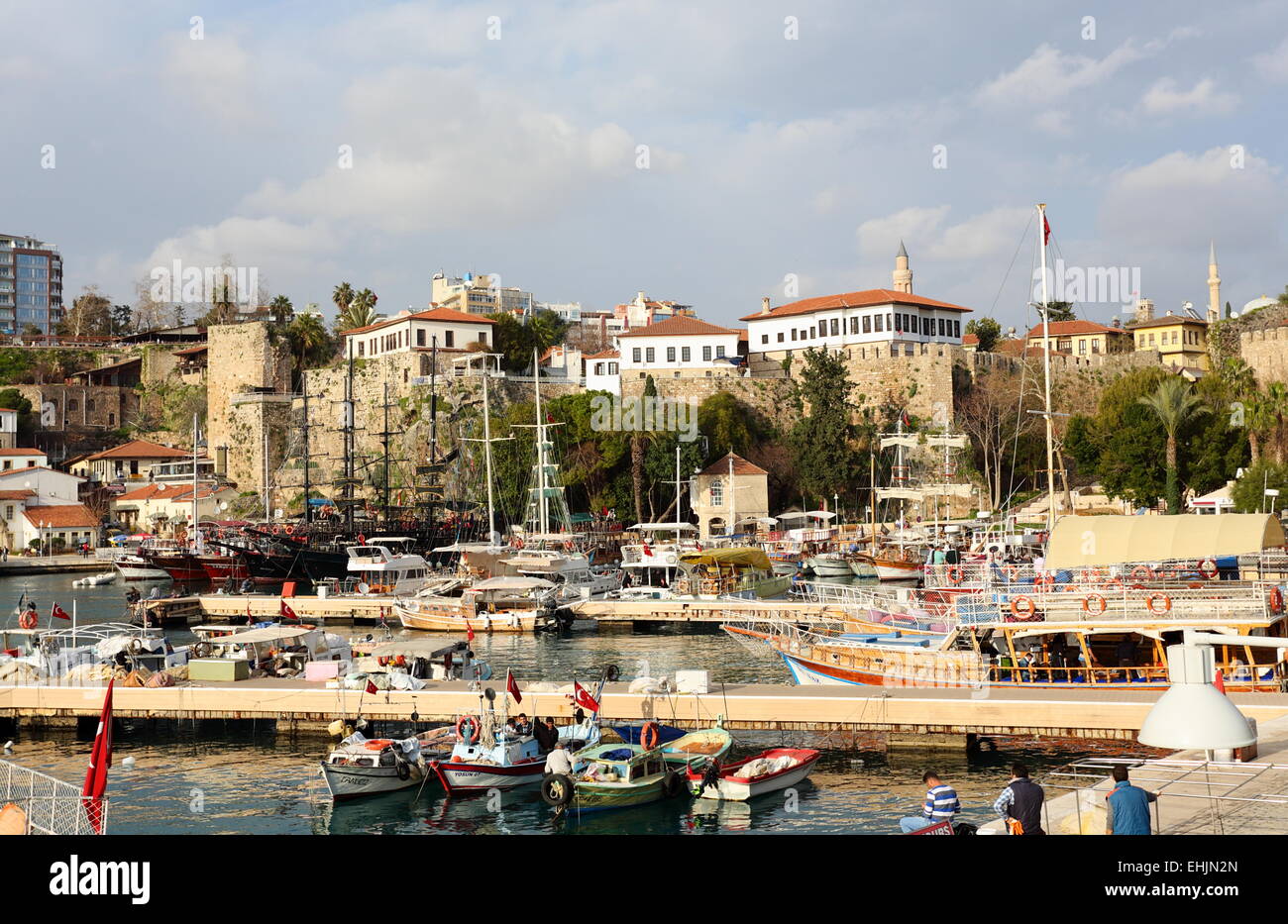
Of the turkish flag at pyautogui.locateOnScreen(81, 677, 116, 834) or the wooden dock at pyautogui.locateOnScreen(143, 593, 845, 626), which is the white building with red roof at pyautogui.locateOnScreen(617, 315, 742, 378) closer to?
the wooden dock at pyautogui.locateOnScreen(143, 593, 845, 626)

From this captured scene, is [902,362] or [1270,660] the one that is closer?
[1270,660]

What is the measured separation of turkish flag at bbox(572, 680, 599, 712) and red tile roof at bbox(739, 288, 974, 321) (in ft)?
183

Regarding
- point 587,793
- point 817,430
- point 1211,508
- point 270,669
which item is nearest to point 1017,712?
point 587,793

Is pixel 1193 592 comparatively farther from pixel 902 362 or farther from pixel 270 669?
pixel 902 362

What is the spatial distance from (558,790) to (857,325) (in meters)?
60.4

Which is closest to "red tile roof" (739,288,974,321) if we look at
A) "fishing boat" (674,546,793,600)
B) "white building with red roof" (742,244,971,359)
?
"white building with red roof" (742,244,971,359)

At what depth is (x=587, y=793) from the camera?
1944 centimetres

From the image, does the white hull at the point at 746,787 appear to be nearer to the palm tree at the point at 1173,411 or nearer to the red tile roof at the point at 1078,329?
the palm tree at the point at 1173,411

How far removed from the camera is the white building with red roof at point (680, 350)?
7769 centimetres

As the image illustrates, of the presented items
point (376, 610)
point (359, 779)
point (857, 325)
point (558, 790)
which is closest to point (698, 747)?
point (558, 790)

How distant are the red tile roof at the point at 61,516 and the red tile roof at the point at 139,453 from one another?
8.80m

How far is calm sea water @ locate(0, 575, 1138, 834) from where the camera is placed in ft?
62.3

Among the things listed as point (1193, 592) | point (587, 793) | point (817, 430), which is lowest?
point (587, 793)
